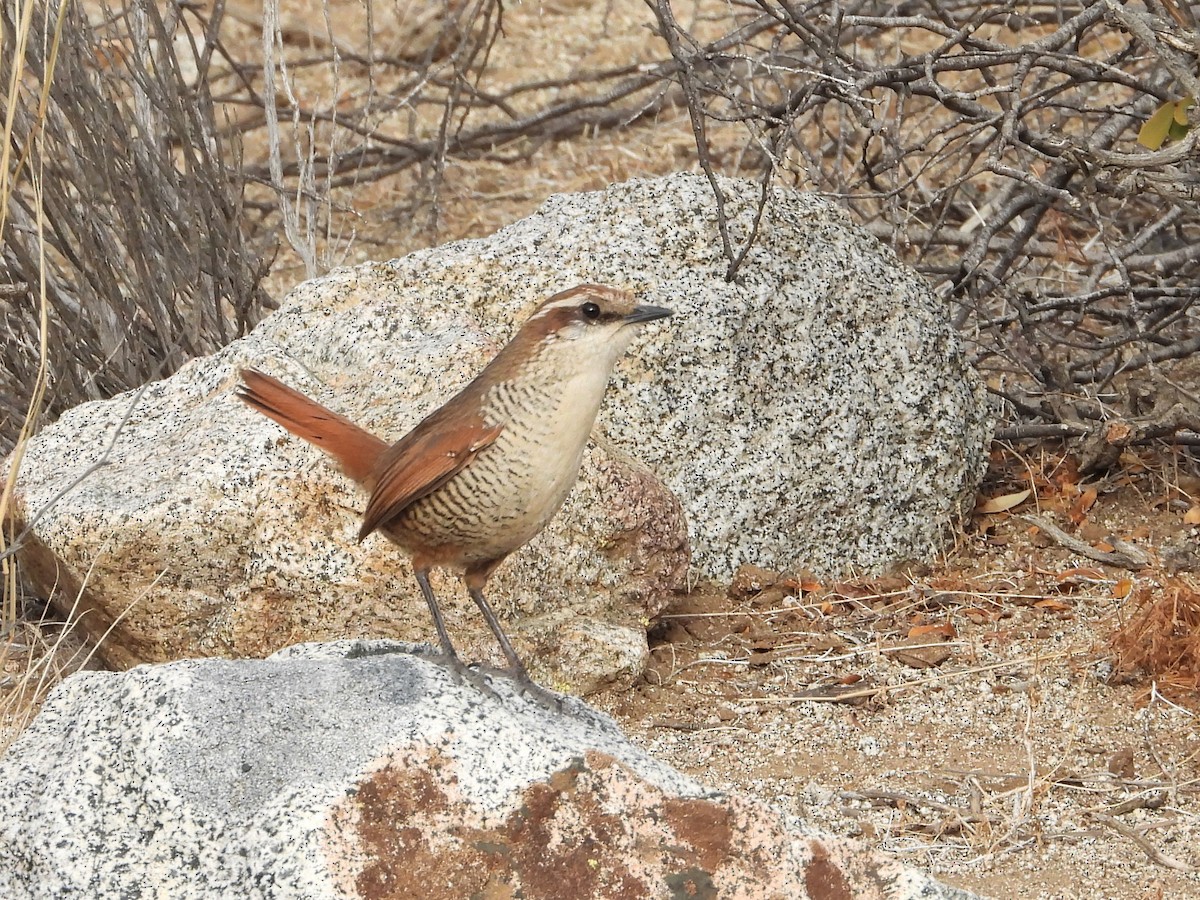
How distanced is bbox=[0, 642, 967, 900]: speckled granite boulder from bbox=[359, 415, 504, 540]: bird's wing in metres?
0.75

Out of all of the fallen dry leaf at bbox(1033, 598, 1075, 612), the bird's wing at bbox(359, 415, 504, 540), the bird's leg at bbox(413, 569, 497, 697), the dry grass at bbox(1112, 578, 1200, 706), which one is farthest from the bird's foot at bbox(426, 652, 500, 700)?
the fallen dry leaf at bbox(1033, 598, 1075, 612)

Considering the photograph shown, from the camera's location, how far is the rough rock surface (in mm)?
4953

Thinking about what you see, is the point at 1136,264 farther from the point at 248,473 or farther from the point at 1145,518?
the point at 248,473

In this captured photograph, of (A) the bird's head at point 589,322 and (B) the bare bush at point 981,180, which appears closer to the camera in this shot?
(A) the bird's head at point 589,322

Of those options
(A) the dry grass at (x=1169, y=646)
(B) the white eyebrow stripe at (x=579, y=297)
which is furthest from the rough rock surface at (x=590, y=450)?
(B) the white eyebrow stripe at (x=579, y=297)

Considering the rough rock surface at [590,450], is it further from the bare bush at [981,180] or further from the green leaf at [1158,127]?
the green leaf at [1158,127]

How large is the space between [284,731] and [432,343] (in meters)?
2.54

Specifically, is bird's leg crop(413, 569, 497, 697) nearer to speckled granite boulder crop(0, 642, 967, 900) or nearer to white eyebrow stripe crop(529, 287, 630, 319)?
speckled granite boulder crop(0, 642, 967, 900)

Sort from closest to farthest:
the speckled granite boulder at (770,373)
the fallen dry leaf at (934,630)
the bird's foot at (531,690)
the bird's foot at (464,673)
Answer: the bird's foot at (464,673), the bird's foot at (531,690), the fallen dry leaf at (934,630), the speckled granite boulder at (770,373)

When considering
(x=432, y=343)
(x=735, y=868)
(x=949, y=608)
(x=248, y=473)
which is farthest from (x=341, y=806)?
(x=949, y=608)

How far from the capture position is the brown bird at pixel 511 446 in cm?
365

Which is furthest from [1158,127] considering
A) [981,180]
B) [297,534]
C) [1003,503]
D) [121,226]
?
[981,180]

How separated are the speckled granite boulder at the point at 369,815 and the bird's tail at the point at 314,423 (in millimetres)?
1147

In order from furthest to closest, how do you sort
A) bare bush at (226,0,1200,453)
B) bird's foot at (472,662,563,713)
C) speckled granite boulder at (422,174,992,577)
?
speckled granite boulder at (422,174,992,577), bare bush at (226,0,1200,453), bird's foot at (472,662,563,713)
